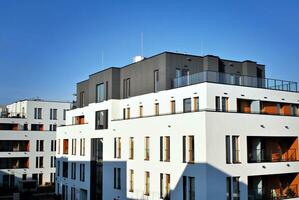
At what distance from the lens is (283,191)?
85.3 ft

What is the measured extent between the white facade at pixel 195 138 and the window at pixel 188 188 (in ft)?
0.19

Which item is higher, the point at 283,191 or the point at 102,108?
the point at 102,108

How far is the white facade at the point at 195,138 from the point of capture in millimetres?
21188

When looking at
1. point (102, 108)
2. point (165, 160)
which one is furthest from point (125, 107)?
point (165, 160)

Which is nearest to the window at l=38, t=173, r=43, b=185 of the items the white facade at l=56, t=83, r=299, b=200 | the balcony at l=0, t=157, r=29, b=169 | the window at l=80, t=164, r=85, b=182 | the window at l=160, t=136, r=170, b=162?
the balcony at l=0, t=157, r=29, b=169

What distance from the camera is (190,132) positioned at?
72.6ft

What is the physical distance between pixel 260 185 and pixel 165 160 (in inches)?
274

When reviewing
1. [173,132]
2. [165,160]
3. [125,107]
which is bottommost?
[165,160]

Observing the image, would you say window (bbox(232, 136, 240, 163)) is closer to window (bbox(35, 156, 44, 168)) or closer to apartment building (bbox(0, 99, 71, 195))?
apartment building (bbox(0, 99, 71, 195))

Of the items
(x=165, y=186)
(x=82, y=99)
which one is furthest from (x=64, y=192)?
(x=165, y=186)

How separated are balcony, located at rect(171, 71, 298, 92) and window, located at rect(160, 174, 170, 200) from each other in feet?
21.5

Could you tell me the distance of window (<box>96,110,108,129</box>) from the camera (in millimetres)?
32266

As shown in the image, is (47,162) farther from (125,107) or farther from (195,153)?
(195,153)

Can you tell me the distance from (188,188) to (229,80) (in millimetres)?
7835
